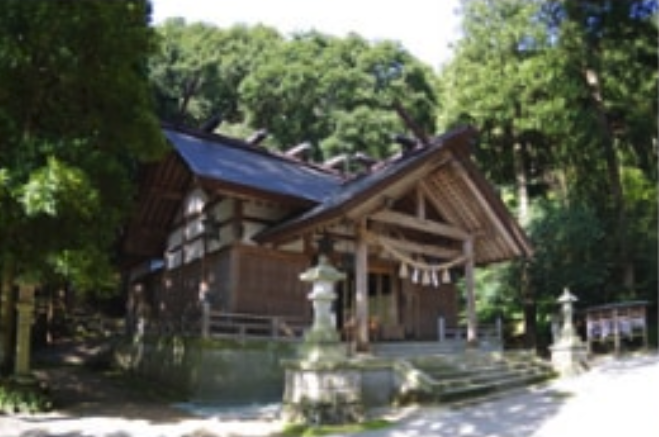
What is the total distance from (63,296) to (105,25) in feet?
58.8

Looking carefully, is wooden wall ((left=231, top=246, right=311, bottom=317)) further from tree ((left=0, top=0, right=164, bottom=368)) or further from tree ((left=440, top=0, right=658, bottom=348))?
tree ((left=440, top=0, right=658, bottom=348))

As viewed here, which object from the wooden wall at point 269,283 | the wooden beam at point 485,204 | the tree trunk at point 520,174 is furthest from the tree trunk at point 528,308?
the wooden wall at point 269,283

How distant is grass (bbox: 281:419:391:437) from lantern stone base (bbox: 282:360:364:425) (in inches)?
5.2

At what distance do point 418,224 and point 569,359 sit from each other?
5108 mm

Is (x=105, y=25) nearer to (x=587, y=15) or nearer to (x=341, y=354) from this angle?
(x=341, y=354)

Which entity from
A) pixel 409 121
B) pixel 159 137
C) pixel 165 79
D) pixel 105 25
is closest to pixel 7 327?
pixel 159 137

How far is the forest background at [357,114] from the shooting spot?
10641mm

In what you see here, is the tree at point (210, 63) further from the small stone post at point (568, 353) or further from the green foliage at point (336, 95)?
the small stone post at point (568, 353)

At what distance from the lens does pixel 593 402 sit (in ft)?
36.2

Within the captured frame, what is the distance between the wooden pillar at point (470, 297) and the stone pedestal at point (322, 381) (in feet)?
19.3

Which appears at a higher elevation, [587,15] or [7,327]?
[587,15]

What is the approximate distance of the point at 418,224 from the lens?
1534 centimetres

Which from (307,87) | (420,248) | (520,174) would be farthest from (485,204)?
(307,87)

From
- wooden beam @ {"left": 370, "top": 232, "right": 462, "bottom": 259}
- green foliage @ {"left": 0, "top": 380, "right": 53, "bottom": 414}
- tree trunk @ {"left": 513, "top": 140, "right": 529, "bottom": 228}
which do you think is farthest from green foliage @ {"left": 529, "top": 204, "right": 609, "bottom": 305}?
green foliage @ {"left": 0, "top": 380, "right": 53, "bottom": 414}
